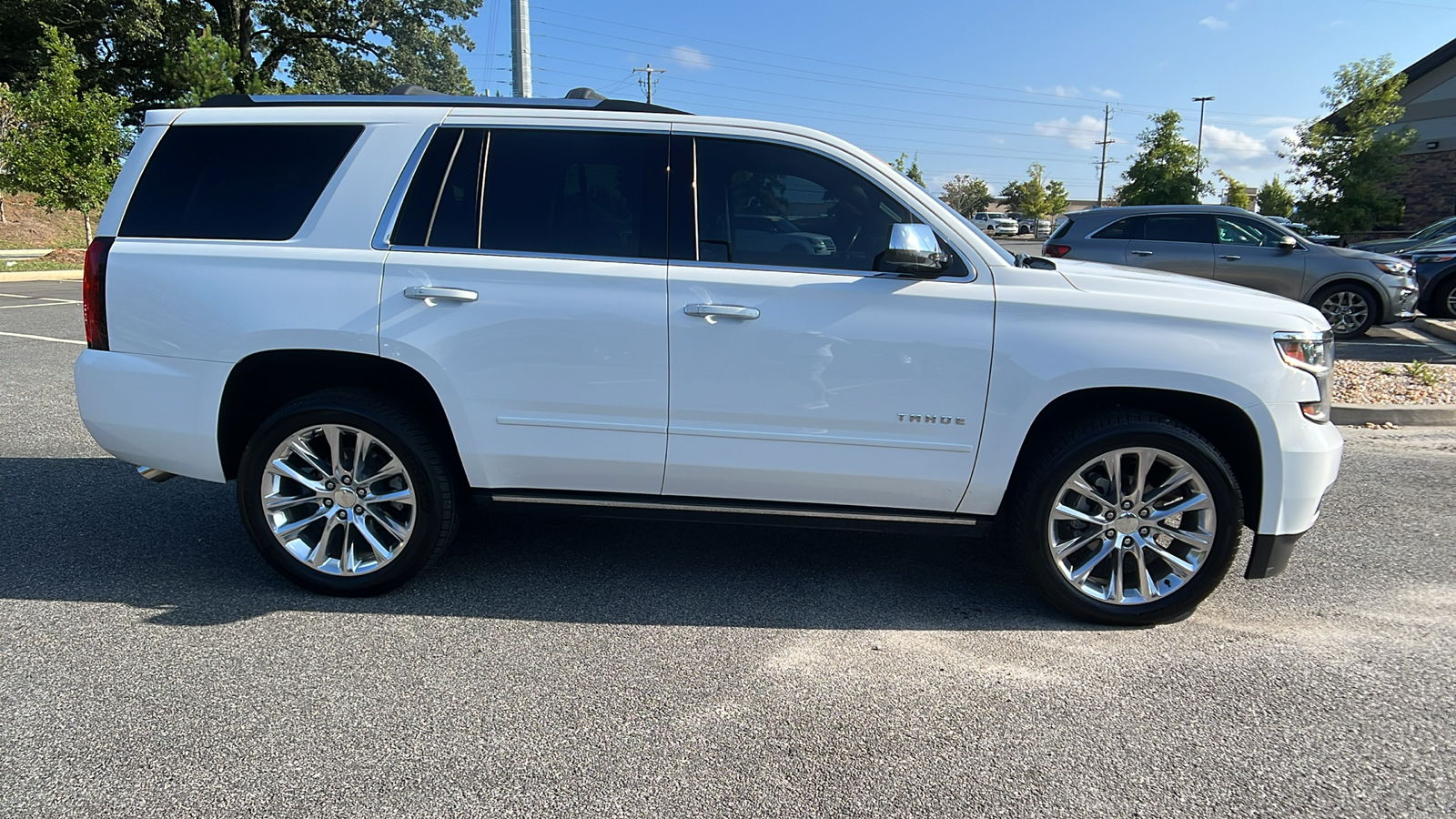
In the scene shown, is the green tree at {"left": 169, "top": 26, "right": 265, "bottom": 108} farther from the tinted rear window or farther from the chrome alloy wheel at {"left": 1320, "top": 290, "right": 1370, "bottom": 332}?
the chrome alloy wheel at {"left": 1320, "top": 290, "right": 1370, "bottom": 332}

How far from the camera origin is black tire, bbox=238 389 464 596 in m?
3.62

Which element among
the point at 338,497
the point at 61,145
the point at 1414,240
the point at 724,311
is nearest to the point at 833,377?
the point at 724,311

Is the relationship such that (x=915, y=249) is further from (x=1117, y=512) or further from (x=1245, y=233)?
(x=1245, y=233)

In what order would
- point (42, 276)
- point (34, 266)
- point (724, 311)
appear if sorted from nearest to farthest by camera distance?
point (724, 311), point (42, 276), point (34, 266)

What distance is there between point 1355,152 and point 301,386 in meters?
29.0

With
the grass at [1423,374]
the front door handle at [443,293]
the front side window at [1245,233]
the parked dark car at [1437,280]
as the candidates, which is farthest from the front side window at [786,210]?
the parked dark car at [1437,280]

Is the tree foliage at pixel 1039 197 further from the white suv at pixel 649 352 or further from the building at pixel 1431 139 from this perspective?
the white suv at pixel 649 352

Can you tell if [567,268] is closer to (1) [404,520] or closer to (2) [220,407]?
(1) [404,520]

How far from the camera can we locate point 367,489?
3.72 m

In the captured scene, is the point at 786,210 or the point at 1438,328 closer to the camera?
the point at 786,210

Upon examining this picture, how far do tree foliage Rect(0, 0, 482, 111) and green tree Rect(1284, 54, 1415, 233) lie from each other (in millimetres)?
30696

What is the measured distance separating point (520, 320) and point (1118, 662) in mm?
2621

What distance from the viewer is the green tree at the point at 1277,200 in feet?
107

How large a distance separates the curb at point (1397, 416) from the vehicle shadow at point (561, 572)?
4.94 meters
